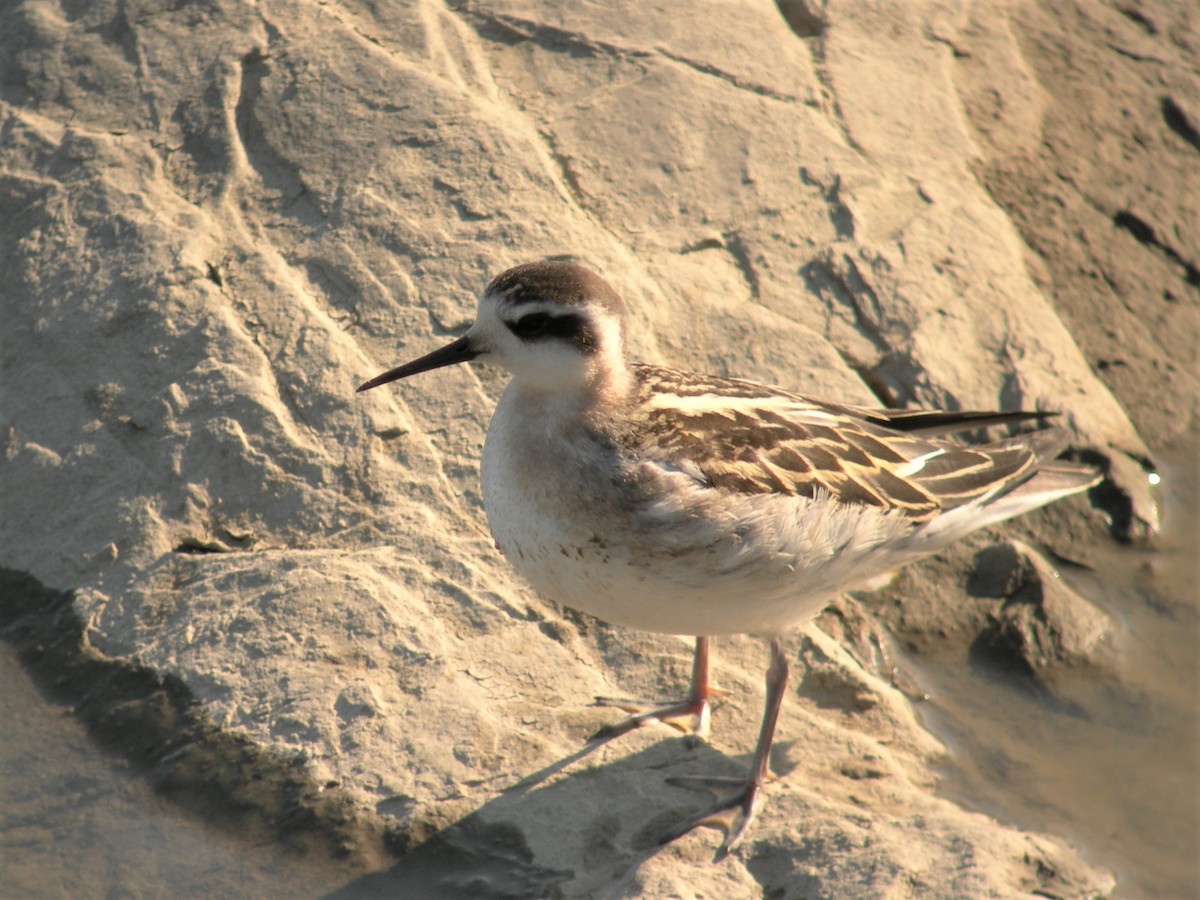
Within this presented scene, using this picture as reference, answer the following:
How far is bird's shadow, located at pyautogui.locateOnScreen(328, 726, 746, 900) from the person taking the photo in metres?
4.79

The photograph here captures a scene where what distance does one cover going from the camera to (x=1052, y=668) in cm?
623

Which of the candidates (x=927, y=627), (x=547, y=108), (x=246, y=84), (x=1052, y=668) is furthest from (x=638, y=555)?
(x=246, y=84)

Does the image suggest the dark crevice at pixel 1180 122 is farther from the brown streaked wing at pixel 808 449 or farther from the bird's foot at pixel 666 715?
the bird's foot at pixel 666 715

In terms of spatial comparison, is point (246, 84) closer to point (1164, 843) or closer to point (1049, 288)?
point (1049, 288)

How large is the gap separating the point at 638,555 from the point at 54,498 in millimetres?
3109

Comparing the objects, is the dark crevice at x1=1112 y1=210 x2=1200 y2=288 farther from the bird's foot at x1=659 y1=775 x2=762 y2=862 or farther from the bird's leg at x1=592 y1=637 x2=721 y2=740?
the bird's foot at x1=659 y1=775 x2=762 y2=862

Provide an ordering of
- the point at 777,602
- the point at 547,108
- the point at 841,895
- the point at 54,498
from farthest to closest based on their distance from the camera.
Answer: the point at 547,108 → the point at 54,498 → the point at 777,602 → the point at 841,895

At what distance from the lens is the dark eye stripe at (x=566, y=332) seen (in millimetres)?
4902

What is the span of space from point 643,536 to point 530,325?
0.95m

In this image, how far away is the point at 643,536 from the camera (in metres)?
4.69

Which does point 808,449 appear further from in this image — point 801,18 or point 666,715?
point 801,18

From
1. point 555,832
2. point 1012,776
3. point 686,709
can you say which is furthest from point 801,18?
point 555,832

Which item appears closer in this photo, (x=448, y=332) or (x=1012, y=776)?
(x=1012, y=776)

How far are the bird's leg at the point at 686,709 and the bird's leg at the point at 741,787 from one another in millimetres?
295
